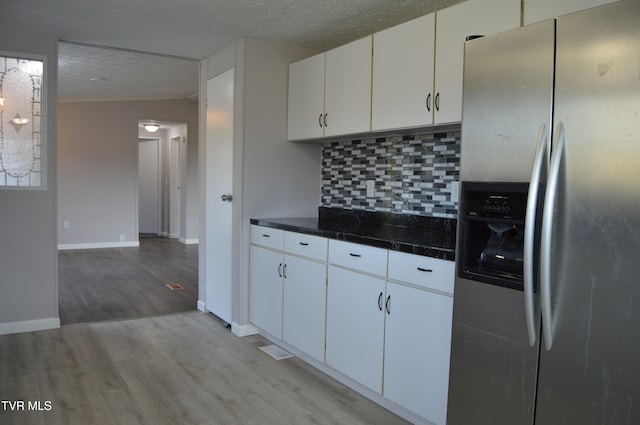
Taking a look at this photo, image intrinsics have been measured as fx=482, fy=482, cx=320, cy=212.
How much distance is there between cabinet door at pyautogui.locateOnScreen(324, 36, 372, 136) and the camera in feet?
9.55

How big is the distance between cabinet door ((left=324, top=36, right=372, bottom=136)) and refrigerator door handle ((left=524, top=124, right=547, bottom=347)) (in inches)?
57.9

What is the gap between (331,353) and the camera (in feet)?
9.16

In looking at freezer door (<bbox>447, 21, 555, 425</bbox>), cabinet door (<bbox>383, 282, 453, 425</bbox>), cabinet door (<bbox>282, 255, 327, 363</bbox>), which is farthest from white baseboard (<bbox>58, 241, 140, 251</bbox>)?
freezer door (<bbox>447, 21, 555, 425</bbox>)

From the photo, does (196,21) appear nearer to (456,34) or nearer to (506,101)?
(456,34)

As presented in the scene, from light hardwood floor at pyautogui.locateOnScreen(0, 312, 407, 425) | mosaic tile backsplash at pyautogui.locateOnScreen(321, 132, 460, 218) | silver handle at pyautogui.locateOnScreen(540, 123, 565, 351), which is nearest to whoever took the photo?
silver handle at pyautogui.locateOnScreen(540, 123, 565, 351)

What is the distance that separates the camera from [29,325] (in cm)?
362

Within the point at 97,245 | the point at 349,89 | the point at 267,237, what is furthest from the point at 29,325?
the point at 97,245

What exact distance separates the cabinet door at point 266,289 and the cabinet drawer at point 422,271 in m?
1.10

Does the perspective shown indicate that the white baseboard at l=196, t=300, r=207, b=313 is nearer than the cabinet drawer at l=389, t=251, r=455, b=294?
No

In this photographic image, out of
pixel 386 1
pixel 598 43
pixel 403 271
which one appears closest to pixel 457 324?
pixel 403 271

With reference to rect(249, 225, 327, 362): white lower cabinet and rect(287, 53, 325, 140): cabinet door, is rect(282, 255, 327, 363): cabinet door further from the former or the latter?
rect(287, 53, 325, 140): cabinet door

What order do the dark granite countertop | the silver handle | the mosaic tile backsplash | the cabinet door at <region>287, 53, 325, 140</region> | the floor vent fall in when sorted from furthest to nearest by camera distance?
the cabinet door at <region>287, 53, 325, 140</region> < the floor vent < the mosaic tile backsplash < the dark granite countertop < the silver handle

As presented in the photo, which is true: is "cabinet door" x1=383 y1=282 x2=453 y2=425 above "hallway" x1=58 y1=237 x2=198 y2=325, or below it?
above

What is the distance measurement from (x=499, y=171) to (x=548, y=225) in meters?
0.29
